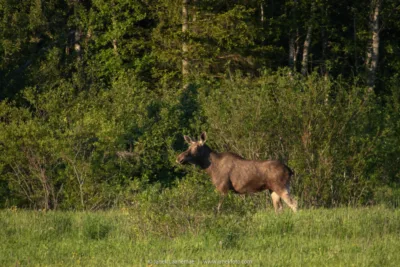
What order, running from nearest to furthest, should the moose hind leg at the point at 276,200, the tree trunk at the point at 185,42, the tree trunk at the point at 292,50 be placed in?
the moose hind leg at the point at 276,200 < the tree trunk at the point at 185,42 < the tree trunk at the point at 292,50

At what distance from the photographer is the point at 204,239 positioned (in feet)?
45.0

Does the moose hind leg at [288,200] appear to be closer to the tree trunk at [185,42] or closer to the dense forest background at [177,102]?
the dense forest background at [177,102]

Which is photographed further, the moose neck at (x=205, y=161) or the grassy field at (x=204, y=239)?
the moose neck at (x=205, y=161)

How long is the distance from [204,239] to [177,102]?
1302cm

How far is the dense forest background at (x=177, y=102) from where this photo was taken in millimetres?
20438

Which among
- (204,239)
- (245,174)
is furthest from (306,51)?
(204,239)

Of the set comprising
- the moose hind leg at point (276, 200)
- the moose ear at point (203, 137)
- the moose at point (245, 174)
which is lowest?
the moose hind leg at point (276, 200)

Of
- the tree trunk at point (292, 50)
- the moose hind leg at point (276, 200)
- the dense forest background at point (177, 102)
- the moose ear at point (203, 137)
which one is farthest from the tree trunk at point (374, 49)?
the moose hind leg at point (276, 200)

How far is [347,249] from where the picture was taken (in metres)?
13.0

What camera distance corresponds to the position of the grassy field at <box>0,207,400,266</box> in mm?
12445

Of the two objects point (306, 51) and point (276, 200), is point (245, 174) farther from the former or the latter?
point (306, 51)

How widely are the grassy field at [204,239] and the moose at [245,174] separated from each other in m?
1.59

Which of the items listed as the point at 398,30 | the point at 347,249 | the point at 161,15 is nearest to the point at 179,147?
the point at 161,15

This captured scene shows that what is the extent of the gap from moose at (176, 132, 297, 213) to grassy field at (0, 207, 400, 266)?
159 centimetres
